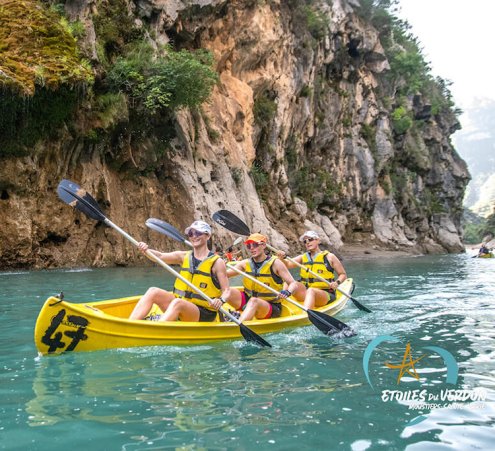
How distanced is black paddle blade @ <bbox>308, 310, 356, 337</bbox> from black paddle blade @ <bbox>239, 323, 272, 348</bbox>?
3.38 feet

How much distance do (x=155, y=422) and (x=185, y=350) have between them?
6.85 feet

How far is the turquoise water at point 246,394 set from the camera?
2.91 metres

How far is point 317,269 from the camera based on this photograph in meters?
8.66

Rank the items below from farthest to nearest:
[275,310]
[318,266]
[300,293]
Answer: [318,266] < [300,293] < [275,310]

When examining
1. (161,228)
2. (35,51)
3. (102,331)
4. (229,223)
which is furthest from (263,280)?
(35,51)

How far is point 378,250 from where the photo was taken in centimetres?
3391

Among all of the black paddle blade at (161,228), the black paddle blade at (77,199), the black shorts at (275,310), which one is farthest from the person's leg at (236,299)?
the black paddle blade at (77,199)

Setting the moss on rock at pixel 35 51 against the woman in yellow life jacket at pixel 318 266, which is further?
the moss on rock at pixel 35 51

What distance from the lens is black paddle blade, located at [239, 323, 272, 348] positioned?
5.52 m

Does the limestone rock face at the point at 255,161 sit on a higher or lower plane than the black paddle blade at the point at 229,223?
higher

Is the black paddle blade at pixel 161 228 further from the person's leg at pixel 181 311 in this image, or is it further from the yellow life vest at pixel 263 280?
the person's leg at pixel 181 311

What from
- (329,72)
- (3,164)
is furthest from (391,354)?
(329,72)

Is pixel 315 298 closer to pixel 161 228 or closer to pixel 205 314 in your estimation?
pixel 205 314

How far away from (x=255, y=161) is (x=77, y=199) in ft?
64.2
